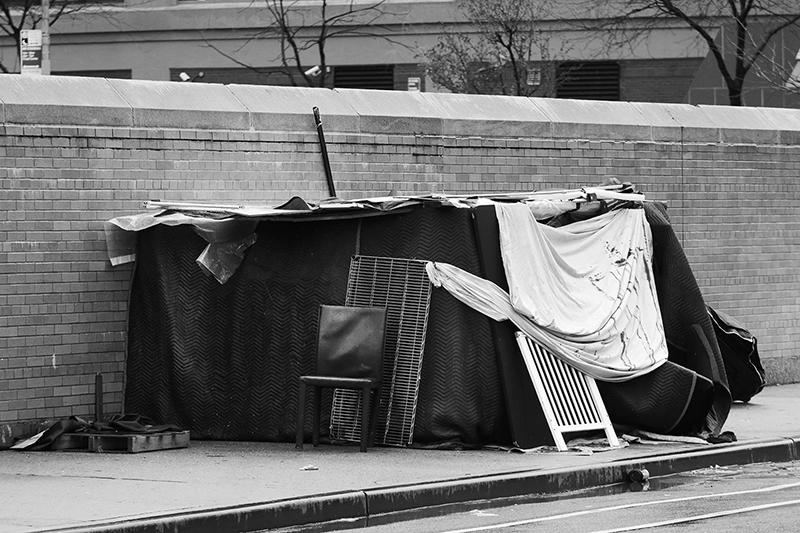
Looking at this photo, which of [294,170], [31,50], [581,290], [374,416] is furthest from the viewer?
[31,50]

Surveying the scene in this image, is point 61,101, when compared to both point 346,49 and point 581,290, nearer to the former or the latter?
point 581,290

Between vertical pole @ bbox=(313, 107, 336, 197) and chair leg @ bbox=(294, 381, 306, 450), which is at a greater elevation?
vertical pole @ bbox=(313, 107, 336, 197)

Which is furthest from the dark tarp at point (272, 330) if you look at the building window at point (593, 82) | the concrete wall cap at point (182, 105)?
the building window at point (593, 82)

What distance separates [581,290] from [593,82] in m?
20.2

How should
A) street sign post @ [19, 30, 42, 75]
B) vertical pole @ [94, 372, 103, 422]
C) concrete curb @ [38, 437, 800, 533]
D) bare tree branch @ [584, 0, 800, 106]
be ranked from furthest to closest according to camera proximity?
bare tree branch @ [584, 0, 800, 106], street sign post @ [19, 30, 42, 75], vertical pole @ [94, 372, 103, 422], concrete curb @ [38, 437, 800, 533]

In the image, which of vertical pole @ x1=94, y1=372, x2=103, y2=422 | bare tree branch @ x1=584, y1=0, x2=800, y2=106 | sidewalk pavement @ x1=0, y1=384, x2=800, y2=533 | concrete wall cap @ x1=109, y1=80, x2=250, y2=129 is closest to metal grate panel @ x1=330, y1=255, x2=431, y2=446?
sidewalk pavement @ x1=0, y1=384, x2=800, y2=533

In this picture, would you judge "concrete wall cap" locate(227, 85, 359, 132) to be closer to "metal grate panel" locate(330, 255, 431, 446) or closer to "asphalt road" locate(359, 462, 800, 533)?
"metal grate panel" locate(330, 255, 431, 446)

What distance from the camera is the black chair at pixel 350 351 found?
10.8 metres

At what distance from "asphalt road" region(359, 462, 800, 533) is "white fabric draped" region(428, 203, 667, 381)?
4.68 ft

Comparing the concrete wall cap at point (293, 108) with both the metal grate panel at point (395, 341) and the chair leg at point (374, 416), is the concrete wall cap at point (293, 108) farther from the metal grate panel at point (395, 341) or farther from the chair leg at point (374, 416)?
the chair leg at point (374, 416)

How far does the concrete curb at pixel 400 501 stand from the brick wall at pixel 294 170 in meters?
3.79

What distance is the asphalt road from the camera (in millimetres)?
8141

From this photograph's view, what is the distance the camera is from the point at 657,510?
883 cm

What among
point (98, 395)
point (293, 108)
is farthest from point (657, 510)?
point (293, 108)
